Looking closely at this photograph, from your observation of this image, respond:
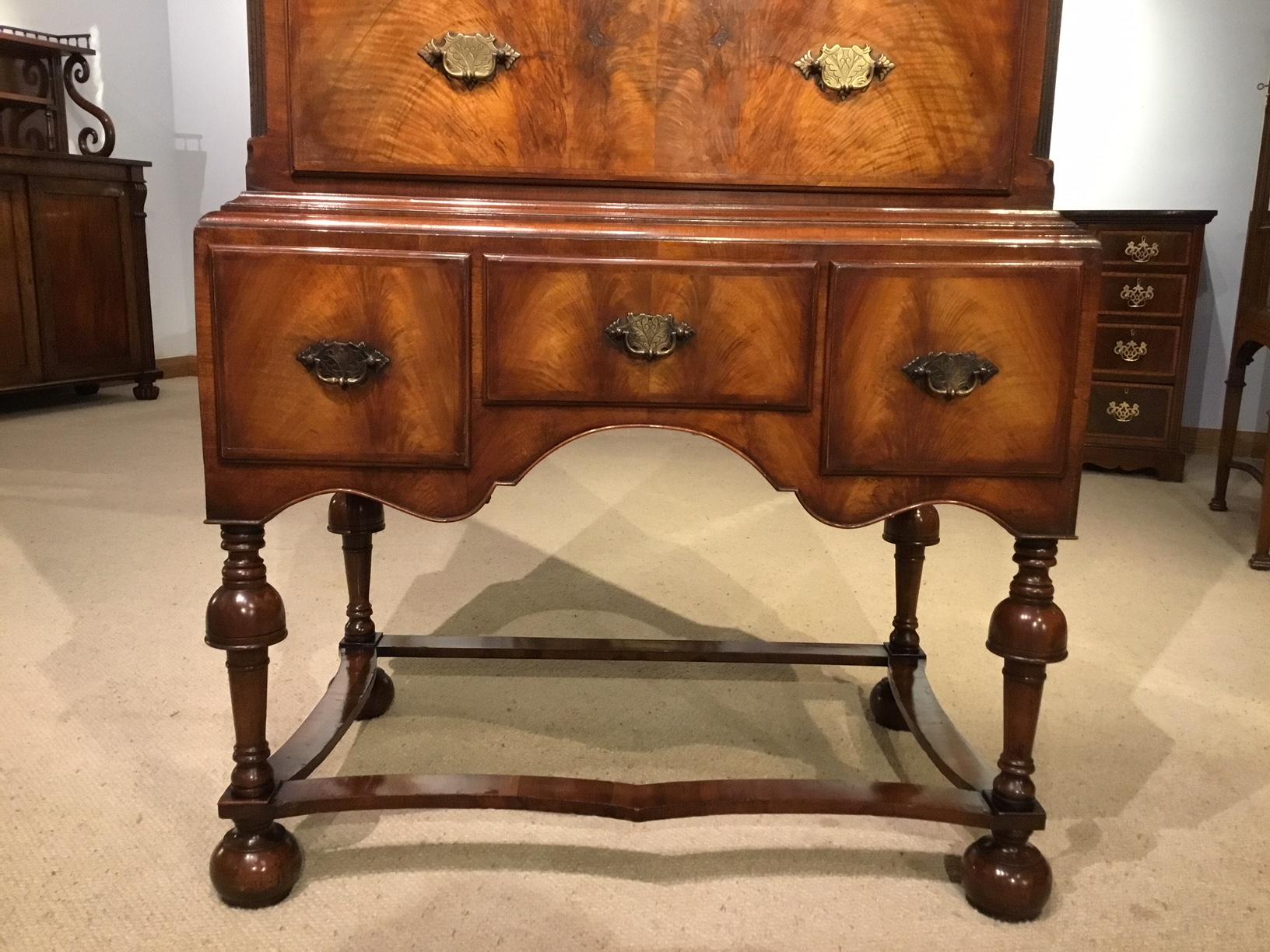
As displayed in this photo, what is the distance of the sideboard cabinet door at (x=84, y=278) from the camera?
4008mm

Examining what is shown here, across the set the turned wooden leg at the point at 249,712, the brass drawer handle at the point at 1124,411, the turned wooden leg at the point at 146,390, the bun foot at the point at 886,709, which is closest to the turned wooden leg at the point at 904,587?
the bun foot at the point at 886,709

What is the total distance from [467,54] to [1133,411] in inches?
121

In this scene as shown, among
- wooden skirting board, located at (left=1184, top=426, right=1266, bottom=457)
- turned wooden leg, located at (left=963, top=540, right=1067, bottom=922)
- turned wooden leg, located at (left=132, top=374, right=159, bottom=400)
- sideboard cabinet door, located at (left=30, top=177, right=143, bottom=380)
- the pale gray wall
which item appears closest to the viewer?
turned wooden leg, located at (left=963, top=540, right=1067, bottom=922)

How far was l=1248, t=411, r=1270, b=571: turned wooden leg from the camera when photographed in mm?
2385

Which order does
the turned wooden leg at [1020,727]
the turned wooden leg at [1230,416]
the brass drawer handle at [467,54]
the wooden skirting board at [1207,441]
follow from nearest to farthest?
the brass drawer handle at [467,54]
the turned wooden leg at [1020,727]
the turned wooden leg at [1230,416]
the wooden skirting board at [1207,441]

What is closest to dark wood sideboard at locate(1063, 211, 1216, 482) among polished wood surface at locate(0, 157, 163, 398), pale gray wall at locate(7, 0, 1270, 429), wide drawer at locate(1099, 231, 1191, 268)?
wide drawer at locate(1099, 231, 1191, 268)

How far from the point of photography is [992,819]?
3.66ft

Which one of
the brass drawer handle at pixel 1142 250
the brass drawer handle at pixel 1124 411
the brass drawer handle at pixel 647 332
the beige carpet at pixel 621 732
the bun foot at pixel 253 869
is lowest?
the beige carpet at pixel 621 732

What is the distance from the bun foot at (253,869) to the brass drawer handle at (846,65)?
38.5 inches

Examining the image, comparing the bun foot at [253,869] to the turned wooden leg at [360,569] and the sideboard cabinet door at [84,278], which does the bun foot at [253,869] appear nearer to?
the turned wooden leg at [360,569]

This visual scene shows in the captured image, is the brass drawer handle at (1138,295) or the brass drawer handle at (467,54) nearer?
the brass drawer handle at (467,54)

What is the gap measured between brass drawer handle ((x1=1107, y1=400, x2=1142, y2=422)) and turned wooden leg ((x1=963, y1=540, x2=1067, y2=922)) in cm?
264

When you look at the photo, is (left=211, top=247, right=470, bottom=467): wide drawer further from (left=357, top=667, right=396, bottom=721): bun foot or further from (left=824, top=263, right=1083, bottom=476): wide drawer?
(left=357, top=667, right=396, bottom=721): bun foot

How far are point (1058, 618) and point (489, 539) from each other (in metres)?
1.65
